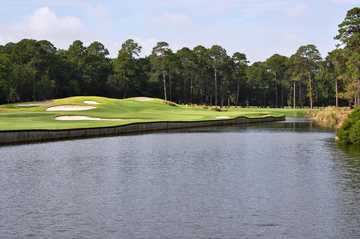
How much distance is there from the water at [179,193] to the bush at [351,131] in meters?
3.80

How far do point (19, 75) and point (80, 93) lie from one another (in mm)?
26796

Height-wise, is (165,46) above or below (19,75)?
above

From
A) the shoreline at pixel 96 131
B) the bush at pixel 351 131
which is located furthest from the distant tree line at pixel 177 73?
the bush at pixel 351 131

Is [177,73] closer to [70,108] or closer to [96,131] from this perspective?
[70,108]

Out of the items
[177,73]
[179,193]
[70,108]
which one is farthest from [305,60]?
[179,193]

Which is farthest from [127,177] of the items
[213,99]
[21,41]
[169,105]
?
[213,99]

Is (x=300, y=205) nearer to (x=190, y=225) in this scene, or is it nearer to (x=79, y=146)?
(x=190, y=225)

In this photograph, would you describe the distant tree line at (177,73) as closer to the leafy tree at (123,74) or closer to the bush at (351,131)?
the leafy tree at (123,74)

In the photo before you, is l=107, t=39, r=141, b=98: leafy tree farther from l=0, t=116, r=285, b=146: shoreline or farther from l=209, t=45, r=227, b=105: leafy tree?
l=0, t=116, r=285, b=146: shoreline

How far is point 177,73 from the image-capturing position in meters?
170

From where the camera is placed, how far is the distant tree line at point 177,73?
118938mm

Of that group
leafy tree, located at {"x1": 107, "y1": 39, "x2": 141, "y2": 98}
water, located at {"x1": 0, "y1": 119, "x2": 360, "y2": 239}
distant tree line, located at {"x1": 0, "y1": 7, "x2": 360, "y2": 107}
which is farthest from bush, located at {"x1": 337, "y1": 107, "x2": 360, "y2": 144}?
leafy tree, located at {"x1": 107, "y1": 39, "x2": 141, "y2": 98}

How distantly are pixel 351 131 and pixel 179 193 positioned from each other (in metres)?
25.8

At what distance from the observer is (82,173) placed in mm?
30547
